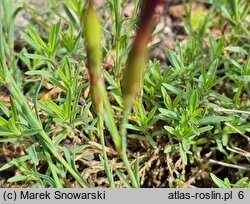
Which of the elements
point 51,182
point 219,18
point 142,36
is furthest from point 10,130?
point 219,18

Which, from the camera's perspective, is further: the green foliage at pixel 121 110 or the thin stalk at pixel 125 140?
the green foliage at pixel 121 110

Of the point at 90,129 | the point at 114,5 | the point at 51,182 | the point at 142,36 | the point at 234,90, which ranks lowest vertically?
the point at 51,182

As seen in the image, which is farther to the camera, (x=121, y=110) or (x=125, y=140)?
(x=121, y=110)

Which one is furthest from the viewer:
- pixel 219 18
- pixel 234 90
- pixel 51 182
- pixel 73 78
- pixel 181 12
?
pixel 181 12

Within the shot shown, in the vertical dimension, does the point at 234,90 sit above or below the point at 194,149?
above

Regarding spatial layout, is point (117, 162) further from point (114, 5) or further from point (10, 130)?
point (114, 5)

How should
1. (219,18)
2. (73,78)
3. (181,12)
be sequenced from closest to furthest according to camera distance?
(73,78) → (219,18) → (181,12)

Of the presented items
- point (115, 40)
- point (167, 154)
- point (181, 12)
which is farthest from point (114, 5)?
point (181, 12)

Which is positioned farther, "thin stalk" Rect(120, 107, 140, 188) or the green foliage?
the green foliage

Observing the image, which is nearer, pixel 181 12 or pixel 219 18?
pixel 219 18
